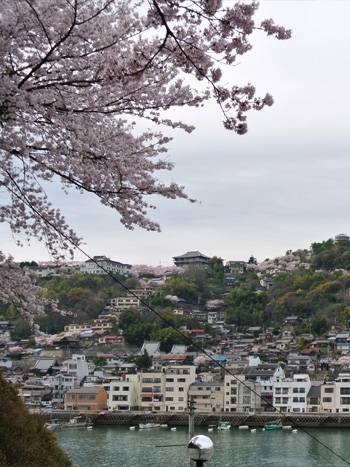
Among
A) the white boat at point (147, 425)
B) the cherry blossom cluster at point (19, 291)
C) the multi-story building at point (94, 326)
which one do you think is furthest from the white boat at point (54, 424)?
the cherry blossom cluster at point (19, 291)

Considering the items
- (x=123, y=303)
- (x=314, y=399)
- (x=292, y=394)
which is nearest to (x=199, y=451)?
(x=292, y=394)

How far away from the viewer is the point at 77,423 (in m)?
28.3

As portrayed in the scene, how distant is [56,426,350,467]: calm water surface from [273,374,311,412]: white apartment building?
238 centimetres

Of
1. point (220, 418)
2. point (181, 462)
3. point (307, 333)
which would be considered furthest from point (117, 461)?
point (307, 333)

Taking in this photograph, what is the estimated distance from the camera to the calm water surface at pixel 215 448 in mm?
17078

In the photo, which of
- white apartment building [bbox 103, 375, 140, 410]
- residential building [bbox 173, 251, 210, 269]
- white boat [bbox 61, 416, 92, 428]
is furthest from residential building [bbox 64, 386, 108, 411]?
residential building [bbox 173, 251, 210, 269]

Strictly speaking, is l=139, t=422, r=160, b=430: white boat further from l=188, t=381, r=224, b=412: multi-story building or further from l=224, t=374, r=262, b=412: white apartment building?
l=224, t=374, r=262, b=412: white apartment building

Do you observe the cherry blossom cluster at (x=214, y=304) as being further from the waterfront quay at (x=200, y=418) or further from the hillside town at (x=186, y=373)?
the waterfront quay at (x=200, y=418)

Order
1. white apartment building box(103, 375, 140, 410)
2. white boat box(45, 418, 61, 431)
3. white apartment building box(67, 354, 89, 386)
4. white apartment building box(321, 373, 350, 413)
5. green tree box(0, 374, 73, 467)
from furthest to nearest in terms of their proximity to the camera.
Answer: white apartment building box(67, 354, 89, 386)
white apartment building box(103, 375, 140, 410)
white apartment building box(321, 373, 350, 413)
white boat box(45, 418, 61, 431)
green tree box(0, 374, 73, 467)

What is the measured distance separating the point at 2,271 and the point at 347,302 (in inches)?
1812

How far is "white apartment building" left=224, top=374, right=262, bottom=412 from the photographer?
3023 centimetres

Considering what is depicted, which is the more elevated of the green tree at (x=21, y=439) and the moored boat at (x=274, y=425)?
the green tree at (x=21, y=439)

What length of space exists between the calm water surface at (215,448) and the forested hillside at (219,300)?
15.7 meters

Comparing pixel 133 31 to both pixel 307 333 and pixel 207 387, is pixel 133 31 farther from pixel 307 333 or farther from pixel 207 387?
pixel 307 333
